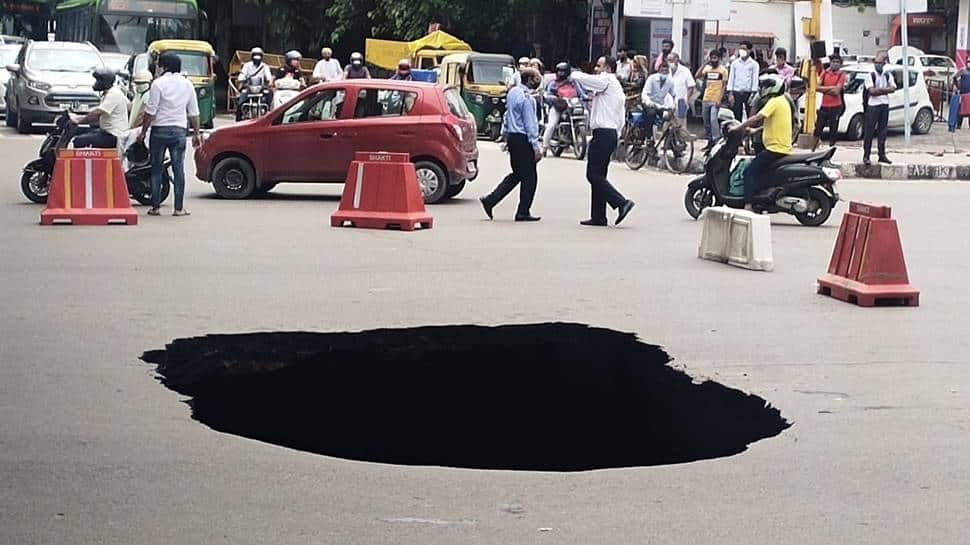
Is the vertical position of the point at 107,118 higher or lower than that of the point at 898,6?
lower

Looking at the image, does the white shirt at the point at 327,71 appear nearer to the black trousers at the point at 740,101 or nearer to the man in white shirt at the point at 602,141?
the black trousers at the point at 740,101

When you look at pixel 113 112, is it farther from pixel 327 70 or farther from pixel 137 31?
pixel 137 31

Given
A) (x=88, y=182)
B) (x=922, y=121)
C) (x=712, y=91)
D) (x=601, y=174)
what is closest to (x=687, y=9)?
(x=712, y=91)

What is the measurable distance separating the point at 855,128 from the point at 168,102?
62.2ft

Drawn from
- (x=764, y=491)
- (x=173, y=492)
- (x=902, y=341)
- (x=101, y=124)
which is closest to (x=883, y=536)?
(x=764, y=491)

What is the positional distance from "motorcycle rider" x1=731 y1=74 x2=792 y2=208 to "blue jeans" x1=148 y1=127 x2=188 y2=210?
19.5ft

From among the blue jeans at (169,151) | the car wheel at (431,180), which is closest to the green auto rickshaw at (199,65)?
the car wheel at (431,180)

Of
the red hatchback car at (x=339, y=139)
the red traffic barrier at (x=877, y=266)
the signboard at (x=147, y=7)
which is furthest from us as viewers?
the signboard at (x=147, y=7)

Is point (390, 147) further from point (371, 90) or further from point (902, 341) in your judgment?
point (902, 341)

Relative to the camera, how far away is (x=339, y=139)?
64.3 ft

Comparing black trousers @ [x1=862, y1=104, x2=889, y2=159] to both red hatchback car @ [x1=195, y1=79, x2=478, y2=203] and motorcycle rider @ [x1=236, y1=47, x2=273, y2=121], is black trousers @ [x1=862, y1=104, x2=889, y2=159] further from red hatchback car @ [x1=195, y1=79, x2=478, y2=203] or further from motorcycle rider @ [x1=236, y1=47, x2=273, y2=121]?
motorcycle rider @ [x1=236, y1=47, x2=273, y2=121]

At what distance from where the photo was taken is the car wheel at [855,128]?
32.4m

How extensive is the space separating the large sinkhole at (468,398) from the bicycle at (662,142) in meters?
15.0

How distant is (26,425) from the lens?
7.58m
